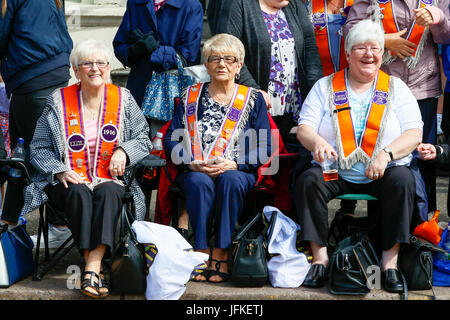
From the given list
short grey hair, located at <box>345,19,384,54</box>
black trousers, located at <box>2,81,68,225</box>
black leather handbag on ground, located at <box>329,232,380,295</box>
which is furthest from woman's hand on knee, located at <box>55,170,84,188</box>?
short grey hair, located at <box>345,19,384,54</box>

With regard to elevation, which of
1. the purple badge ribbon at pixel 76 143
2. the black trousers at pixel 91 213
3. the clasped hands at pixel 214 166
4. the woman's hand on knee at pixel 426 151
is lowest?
the black trousers at pixel 91 213

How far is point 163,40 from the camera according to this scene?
487 centimetres

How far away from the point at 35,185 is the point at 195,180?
3.22 feet

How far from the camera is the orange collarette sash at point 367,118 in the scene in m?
4.16

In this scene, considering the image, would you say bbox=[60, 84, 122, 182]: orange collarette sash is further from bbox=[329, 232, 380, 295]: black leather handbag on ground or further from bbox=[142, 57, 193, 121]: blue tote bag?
bbox=[329, 232, 380, 295]: black leather handbag on ground

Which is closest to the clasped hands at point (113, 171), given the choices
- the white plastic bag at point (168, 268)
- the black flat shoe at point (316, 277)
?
the white plastic bag at point (168, 268)

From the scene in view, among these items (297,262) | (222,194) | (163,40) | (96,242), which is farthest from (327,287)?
(163,40)

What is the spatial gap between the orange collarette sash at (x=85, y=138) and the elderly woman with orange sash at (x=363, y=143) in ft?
3.88

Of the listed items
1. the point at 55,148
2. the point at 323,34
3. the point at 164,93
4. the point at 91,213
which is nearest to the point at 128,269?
the point at 91,213

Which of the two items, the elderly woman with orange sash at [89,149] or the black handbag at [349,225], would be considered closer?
the elderly woman with orange sash at [89,149]

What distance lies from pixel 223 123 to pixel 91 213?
104cm

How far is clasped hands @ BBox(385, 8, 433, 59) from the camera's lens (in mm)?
4453

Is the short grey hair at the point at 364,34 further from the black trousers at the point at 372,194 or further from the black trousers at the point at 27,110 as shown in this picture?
the black trousers at the point at 27,110

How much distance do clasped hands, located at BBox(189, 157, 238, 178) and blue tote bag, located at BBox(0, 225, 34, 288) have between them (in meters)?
1.13
